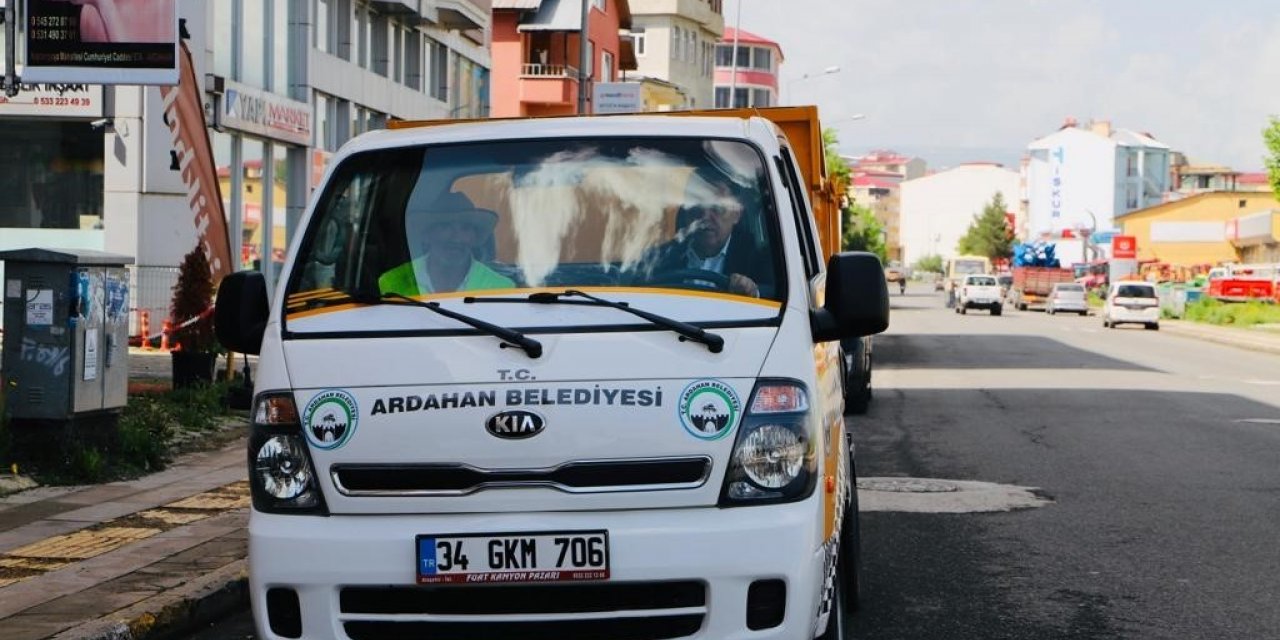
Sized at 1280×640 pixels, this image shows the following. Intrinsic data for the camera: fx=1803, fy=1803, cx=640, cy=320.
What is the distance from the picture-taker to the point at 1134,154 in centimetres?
15188

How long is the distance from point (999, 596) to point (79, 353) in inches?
242

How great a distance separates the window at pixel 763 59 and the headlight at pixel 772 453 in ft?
381

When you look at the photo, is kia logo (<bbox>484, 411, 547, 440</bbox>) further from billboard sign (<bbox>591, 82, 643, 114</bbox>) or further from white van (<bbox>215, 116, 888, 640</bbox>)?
billboard sign (<bbox>591, 82, 643, 114</bbox>)

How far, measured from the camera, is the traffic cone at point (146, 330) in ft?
79.2

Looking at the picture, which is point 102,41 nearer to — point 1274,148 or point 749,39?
point 1274,148

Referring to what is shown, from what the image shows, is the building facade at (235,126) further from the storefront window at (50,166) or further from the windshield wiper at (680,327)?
the windshield wiper at (680,327)

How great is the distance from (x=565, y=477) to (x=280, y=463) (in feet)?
2.78

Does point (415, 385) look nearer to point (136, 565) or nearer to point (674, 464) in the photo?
point (674, 464)

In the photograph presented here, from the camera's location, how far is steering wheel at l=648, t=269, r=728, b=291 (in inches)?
219

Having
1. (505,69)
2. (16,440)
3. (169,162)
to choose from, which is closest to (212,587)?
(16,440)

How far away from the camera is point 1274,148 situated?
211 feet

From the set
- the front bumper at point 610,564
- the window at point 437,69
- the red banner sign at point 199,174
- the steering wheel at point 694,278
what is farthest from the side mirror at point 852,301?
the window at point 437,69

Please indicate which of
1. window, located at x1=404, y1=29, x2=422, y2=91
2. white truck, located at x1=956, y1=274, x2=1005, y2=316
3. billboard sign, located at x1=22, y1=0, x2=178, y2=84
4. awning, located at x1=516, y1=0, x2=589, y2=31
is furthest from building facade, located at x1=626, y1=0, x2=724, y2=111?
billboard sign, located at x1=22, y1=0, x2=178, y2=84

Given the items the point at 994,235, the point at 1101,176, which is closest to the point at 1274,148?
the point at 1101,176
